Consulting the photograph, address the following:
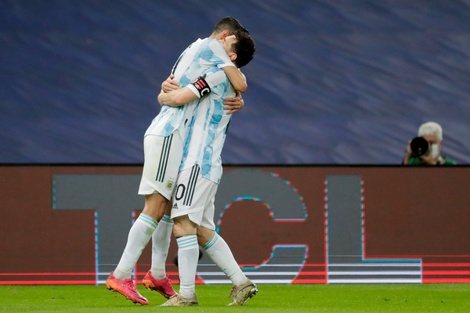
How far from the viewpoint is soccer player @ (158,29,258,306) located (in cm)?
761

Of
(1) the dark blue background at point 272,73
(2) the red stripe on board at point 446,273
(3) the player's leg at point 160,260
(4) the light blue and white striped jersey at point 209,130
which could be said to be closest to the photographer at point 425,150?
(2) the red stripe on board at point 446,273

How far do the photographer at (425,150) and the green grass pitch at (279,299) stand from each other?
4.68ft

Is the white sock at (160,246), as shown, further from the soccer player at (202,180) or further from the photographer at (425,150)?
the photographer at (425,150)

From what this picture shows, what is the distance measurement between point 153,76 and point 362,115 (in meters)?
2.27

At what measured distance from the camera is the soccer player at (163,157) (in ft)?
24.9

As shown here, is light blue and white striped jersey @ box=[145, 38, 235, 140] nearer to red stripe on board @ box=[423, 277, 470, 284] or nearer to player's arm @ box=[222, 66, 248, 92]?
player's arm @ box=[222, 66, 248, 92]

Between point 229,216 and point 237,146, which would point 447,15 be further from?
point 229,216

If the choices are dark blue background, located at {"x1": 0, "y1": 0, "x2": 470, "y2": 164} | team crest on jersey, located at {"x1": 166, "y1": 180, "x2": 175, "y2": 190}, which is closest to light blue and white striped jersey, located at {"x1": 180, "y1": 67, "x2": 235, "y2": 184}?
team crest on jersey, located at {"x1": 166, "y1": 180, "x2": 175, "y2": 190}

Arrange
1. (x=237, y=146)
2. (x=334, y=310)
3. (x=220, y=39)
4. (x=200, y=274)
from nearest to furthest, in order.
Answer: (x=334, y=310), (x=220, y=39), (x=200, y=274), (x=237, y=146)

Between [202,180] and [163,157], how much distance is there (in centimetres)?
27

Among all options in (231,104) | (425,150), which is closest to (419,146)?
(425,150)

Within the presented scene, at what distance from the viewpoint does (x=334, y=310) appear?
737cm

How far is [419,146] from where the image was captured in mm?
11258

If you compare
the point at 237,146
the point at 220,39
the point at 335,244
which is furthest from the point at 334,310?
the point at 237,146
